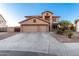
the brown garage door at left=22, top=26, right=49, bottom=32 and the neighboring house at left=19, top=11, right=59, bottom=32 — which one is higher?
the neighboring house at left=19, top=11, right=59, bottom=32

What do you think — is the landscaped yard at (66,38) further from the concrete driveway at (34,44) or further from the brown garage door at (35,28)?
the brown garage door at (35,28)

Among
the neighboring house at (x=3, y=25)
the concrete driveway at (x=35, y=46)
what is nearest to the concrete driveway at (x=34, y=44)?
the concrete driveway at (x=35, y=46)

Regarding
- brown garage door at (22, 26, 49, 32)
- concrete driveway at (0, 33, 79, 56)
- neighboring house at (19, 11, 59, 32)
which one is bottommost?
concrete driveway at (0, 33, 79, 56)

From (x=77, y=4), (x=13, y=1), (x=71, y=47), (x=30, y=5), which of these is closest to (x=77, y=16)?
(x=77, y=4)

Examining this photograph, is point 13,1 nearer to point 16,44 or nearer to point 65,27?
point 16,44

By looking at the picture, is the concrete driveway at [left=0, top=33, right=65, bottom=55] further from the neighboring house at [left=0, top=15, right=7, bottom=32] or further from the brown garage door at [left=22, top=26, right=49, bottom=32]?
the neighboring house at [left=0, top=15, right=7, bottom=32]

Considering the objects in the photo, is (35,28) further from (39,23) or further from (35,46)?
(35,46)

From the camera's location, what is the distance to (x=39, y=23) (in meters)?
3.92

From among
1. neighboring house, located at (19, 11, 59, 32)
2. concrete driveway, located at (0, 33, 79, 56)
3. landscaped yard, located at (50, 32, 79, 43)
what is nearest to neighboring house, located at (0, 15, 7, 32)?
concrete driveway, located at (0, 33, 79, 56)

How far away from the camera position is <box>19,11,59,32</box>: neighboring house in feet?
12.7

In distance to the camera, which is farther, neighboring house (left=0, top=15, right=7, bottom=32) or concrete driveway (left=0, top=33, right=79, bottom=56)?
neighboring house (left=0, top=15, right=7, bottom=32)

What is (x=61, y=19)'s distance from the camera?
3.88 metres

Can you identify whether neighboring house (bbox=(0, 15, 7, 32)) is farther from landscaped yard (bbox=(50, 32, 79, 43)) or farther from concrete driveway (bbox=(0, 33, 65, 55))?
landscaped yard (bbox=(50, 32, 79, 43))

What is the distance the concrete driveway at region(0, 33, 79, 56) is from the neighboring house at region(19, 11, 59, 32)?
0.14m
